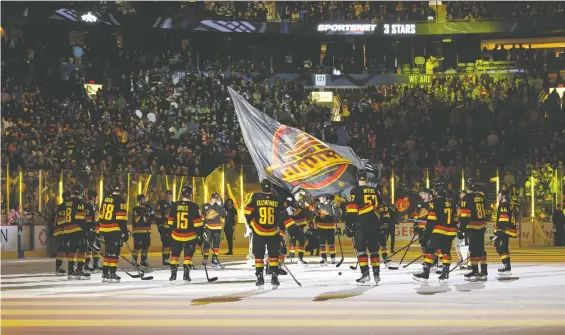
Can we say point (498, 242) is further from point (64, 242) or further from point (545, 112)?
point (545, 112)


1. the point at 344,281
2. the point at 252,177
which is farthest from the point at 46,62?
the point at 344,281

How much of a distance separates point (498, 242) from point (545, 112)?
2547cm

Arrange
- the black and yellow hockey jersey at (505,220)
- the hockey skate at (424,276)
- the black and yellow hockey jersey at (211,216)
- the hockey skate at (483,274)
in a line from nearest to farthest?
1. the hockey skate at (424,276)
2. the hockey skate at (483,274)
3. the black and yellow hockey jersey at (505,220)
4. the black and yellow hockey jersey at (211,216)

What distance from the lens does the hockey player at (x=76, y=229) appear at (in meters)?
25.5

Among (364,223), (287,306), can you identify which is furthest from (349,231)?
(287,306)

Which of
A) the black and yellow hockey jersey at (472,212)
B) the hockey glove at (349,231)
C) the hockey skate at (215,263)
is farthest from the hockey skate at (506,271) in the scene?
the hockey skate at (215,263)

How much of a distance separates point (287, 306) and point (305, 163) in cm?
1524

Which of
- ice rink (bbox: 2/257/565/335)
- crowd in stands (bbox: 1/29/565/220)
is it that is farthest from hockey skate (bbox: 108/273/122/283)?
crowd in stands (bbox: 1/29/565/220)

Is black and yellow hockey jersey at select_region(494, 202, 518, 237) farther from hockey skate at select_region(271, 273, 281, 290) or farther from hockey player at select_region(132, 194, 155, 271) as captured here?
hockey player at select_region(132, 194, 155, 271)

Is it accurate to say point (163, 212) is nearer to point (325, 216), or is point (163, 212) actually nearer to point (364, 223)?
point (325, 216)

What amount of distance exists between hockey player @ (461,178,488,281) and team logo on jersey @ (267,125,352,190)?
9191mm

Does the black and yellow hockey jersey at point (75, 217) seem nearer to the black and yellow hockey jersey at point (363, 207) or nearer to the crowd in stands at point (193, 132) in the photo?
the black and yellow hockey jersey at point (363, 207)

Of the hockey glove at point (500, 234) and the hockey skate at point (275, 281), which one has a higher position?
the hockey glove at point (500, 234)

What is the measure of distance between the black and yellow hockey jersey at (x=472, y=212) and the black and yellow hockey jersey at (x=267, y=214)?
14.2 ft
